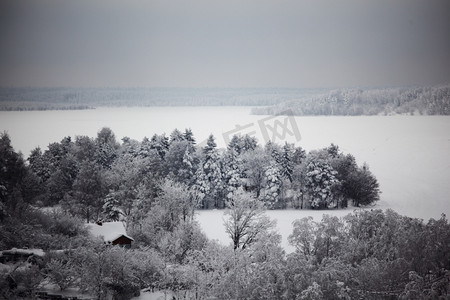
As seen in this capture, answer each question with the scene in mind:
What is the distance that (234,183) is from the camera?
1992 inches

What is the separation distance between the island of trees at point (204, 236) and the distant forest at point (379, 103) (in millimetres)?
34337

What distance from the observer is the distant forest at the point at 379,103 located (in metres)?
77.5

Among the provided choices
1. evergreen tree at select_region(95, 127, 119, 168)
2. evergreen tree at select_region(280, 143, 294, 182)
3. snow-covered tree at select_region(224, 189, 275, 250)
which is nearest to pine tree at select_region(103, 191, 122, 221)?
snow-covered tree at select_region(224, 189, 275, 250)

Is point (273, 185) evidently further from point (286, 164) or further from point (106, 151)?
point (106, 151)

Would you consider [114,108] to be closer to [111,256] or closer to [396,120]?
[396,120]

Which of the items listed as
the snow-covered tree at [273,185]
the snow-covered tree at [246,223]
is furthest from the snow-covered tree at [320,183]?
the snow-covered tree at [246,223]

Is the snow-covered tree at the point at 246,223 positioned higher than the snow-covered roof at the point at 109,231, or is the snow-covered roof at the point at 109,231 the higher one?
the snow-covered tree at the point at 246,223

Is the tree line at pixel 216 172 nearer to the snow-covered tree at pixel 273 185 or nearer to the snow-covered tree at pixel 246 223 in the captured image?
the snow-covered tree at pixel 273 185

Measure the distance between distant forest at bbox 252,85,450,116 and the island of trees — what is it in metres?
34.3

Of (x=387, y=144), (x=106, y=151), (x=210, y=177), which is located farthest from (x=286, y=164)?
(x=387, y=144)

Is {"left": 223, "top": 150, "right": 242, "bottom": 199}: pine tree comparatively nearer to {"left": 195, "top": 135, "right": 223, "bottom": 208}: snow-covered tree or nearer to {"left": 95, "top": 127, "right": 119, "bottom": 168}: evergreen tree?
{"left": 195, "top": 135, "right": 223, "bottom": 208}: snow-covered tree

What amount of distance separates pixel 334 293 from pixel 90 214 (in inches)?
1255

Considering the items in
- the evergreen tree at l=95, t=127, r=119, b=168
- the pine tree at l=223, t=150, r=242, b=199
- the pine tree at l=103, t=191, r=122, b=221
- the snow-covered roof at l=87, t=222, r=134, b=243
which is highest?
the evergreen tree at l=95, t=127, r=119, b=168

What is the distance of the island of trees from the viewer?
17047 millimetres
